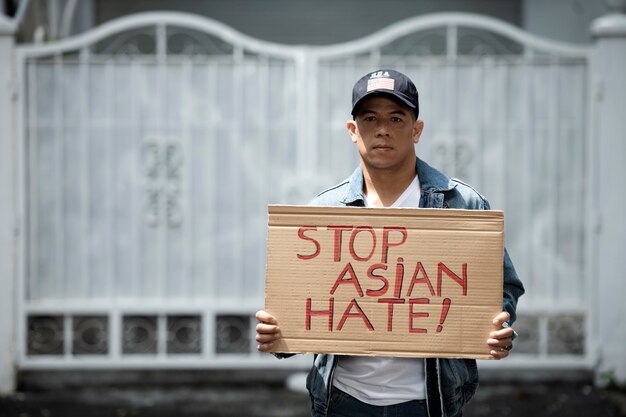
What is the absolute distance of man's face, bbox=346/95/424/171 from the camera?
98.2 inches

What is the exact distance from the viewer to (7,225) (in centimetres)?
548

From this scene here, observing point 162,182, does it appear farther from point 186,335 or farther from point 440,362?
point 440,362

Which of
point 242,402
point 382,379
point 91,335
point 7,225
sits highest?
point 7,225

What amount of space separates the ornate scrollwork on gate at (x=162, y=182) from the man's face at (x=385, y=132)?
318 cm

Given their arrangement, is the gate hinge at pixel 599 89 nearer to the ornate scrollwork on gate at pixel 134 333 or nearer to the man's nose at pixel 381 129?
the ornate scrollwork on gate at pixel 134 333

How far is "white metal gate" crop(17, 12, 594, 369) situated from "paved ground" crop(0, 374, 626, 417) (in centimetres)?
19

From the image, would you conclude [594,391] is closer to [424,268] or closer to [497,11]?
[424,268]

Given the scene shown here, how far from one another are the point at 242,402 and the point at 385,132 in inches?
129

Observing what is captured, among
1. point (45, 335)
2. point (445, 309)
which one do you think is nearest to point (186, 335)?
point (45, 335)

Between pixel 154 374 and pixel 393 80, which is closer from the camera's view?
pixel 393 80

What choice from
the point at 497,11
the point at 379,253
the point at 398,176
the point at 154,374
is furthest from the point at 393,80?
the point at 497,11

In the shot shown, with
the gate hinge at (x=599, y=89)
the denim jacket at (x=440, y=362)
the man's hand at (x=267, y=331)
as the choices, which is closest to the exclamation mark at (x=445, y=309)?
the denim jacket at (x=440, y=362)

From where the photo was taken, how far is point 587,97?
18.1ft

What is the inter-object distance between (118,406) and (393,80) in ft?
11.7
